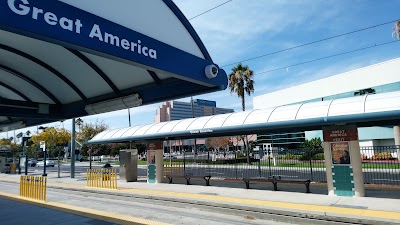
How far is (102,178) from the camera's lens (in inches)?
661

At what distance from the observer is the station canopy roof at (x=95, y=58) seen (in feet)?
11.4

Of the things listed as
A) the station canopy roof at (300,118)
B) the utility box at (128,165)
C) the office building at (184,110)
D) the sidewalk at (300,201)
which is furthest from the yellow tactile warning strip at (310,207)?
the office building at (184,110)

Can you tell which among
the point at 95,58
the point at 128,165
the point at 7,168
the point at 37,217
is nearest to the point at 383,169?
the point at 128,165

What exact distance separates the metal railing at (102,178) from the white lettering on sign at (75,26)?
509 inches

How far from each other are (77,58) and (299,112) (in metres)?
8.26

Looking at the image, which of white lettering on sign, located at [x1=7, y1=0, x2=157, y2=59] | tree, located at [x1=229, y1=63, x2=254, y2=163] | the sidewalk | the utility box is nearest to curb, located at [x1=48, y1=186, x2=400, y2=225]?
the sidewalk

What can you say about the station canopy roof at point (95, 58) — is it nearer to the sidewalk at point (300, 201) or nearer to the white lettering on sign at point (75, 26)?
the white lettering on sign at point (75, 26)

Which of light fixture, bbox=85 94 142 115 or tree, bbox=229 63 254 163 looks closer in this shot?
light fixture, bbox=85 94 142 115

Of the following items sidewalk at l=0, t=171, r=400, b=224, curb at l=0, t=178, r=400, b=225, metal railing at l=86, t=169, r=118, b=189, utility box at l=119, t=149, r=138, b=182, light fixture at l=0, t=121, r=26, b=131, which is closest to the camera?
curb at l=0, t=178, r=400, b=225

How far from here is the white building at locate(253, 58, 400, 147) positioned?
120 feet

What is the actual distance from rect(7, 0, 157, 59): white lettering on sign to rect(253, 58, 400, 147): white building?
33149 millimetres

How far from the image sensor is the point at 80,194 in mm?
15836

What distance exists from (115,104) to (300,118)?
6903 mm

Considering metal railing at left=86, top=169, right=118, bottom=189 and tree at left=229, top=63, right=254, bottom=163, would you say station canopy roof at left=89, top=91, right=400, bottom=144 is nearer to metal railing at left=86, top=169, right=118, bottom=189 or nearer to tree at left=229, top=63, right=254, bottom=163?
metal railing at left=86, top=169, right=118, bottom=189
